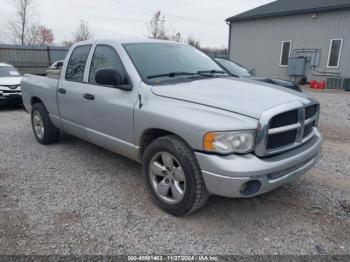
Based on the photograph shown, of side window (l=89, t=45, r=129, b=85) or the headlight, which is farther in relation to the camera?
side window (l=89, t=45, r=129, b=85)

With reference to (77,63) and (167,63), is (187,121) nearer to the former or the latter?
(167,63)

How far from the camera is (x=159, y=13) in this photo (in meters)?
30.6

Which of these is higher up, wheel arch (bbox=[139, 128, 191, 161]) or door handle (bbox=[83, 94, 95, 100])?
door handle (bbox=[83, 94, 95, 100])

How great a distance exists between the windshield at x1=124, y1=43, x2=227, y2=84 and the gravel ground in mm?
1485

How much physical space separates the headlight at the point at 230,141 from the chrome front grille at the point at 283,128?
0.08 metres

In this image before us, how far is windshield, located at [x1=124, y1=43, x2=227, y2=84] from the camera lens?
11.6 feet

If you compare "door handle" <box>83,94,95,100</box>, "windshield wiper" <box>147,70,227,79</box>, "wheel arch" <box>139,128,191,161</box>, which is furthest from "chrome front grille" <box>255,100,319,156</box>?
"door handle" <box>83,94,95,100</box>

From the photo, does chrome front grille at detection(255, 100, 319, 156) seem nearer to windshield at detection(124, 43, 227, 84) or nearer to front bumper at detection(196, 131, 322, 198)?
front bumper at detection(196, 131, 322, 198)

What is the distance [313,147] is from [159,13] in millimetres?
30228

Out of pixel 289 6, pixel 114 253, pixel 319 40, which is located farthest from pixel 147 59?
pixel 289 6

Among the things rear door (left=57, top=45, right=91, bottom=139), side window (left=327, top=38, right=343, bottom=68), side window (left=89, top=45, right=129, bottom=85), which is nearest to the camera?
side window (left=89, top=45, right=129, bottom=85)

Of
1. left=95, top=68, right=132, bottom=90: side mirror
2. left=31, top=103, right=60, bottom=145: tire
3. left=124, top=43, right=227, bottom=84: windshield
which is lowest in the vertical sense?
left=31, top=103, right=60, bottom=145: tire

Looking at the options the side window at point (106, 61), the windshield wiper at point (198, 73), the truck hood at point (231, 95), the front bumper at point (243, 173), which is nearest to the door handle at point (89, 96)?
the side window at point (106, 61)

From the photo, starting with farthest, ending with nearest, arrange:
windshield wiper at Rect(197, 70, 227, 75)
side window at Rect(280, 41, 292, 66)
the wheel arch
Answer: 1. side window at Rect(280, 41, 292, 66)
2. windshield wiper at Rect(197, 70, 227, 75)
3. the wheel arch
